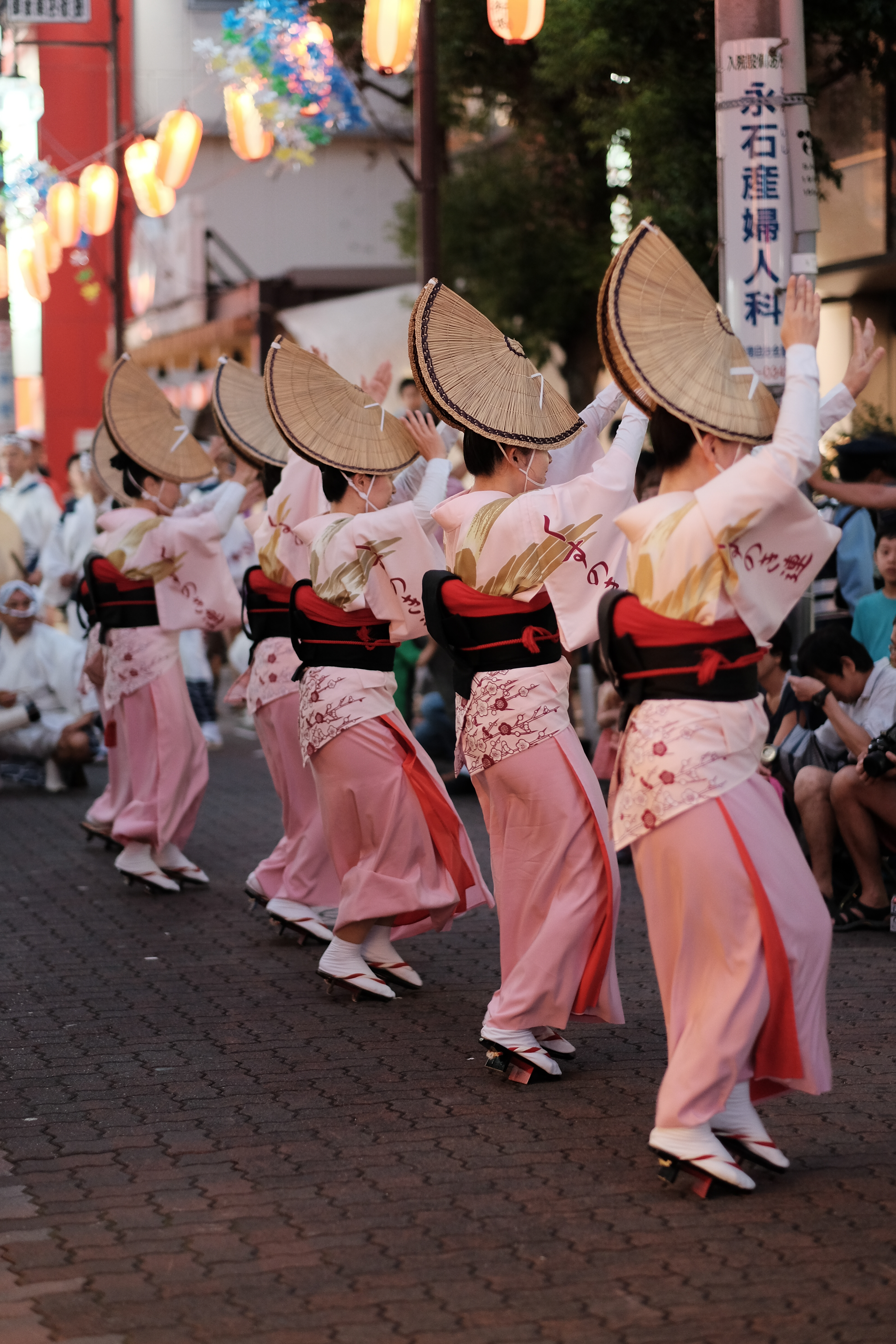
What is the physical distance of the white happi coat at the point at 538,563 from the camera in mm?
4844

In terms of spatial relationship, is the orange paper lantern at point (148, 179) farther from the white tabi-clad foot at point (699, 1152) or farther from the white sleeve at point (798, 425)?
the white tabi-clad foot at point (699, 1152)

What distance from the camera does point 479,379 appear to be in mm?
5199

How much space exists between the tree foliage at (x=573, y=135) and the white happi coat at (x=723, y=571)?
6.28 metres

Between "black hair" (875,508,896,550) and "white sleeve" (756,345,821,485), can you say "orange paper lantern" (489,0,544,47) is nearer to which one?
"black hair" (875,508,896,550)

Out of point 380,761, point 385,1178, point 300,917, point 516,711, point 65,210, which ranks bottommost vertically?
point 300,917

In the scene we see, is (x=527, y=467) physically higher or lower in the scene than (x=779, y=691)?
higher

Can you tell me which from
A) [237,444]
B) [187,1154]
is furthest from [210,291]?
[187,1154]

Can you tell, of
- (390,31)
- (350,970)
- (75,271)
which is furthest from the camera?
(75,271)

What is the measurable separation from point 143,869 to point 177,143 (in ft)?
30.0

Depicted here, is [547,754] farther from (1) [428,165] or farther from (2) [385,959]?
(1) [428,165]

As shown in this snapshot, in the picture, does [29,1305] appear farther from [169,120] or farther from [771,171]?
[169,120]

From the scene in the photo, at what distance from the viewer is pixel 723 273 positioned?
7.43 metres

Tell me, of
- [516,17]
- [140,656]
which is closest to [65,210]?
[516,17]

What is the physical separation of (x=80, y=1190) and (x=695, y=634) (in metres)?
1.93
